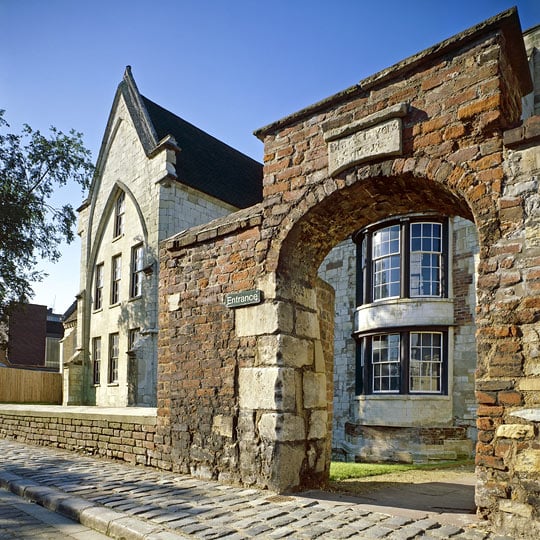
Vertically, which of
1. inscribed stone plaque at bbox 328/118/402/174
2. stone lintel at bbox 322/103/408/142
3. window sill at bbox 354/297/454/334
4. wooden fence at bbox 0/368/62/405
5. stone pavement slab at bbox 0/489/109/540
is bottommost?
wooden fence at bbox 0/368/62/405

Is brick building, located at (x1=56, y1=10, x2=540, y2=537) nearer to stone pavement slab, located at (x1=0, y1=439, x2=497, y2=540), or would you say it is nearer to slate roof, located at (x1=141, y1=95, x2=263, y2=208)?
stone pavement slab, located at (x1=0, y1=439, x2=497, y2=540)

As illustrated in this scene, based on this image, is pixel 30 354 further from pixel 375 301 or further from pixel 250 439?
pixel 250 439

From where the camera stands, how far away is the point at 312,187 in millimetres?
6711

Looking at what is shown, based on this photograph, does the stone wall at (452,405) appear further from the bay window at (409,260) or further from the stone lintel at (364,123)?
the stone lintel at (364,123)

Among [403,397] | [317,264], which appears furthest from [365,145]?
[403,397]

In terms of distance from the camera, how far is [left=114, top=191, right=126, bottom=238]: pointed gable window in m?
23.6

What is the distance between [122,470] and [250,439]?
2477mm

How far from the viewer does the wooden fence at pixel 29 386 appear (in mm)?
24203

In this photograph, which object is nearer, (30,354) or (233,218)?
(233,218)

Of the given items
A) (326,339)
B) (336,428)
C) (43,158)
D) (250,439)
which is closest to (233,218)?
(326,339)

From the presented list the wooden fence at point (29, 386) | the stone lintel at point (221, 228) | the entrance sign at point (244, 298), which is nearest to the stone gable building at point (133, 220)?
the wooden fence at point (29, 386)

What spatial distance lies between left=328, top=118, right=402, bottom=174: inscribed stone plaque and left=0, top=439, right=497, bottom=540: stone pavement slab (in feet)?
12.4

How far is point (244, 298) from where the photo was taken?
719 centimetres

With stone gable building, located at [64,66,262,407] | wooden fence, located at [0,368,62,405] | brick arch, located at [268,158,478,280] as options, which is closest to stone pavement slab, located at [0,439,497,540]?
brick arch, located at [268,158,478,280]
